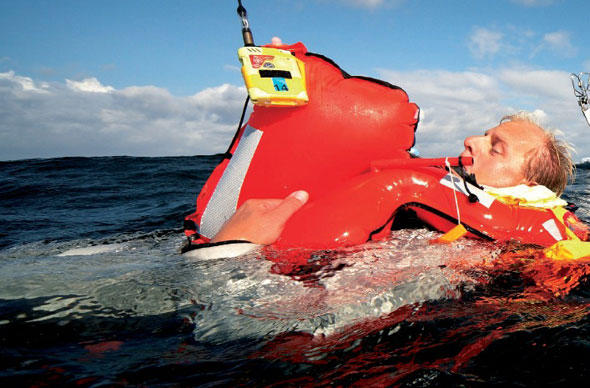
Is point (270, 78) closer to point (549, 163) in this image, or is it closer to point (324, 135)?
point (324, 135)

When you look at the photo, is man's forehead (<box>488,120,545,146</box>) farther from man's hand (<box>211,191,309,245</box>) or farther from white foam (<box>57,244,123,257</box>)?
white foam (<box>57,244,123,257</box>)

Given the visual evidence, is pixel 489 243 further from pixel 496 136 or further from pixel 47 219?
pixel 47 219

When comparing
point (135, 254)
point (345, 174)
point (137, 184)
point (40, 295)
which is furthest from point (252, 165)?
point (137, 184)

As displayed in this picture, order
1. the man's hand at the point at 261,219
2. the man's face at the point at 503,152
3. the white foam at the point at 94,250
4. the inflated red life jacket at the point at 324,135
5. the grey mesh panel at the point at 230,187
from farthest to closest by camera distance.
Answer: the white foam at the point at 94,250
the grey mesh panel at the point at 230,187
the man's face at the point at 503,152
the inflated red life jacket at the point at 324,135
the man's hand at the point at 261,219

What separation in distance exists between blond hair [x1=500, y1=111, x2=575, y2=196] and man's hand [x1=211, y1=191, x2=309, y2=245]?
1.57 m

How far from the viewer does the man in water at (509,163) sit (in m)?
2.87

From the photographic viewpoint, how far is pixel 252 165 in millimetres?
3086

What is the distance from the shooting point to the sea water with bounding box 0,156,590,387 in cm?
150

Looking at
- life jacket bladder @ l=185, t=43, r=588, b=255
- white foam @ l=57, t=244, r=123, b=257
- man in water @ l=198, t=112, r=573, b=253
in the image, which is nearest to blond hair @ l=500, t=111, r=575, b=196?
man in water @ l=198, t=112, r=573, b=253

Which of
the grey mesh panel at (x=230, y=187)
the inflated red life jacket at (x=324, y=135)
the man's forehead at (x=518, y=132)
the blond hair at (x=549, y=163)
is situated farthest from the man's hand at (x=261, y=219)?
the blond hair at (x=549, y=163)

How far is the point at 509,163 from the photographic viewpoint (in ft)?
9.84

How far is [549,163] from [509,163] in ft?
0.98

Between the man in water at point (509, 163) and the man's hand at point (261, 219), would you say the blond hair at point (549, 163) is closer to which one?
the man in water at point (509, 163)

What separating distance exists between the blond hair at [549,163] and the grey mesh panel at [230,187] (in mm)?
1891
